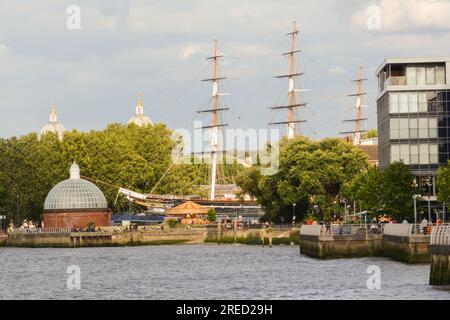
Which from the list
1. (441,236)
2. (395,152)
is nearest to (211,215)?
(395,152)

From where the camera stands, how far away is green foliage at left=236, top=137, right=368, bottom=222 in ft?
500

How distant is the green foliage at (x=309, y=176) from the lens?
15225cm

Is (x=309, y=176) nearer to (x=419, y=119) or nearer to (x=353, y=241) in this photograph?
(x=419, y=119)

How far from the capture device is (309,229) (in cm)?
11219

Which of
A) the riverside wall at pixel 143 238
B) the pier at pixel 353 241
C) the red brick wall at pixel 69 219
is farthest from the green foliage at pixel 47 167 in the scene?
the pier at pixel 353 241

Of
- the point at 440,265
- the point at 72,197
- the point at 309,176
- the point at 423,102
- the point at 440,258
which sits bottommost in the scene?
the point at 440,265

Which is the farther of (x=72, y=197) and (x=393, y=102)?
(x=72, y=197)

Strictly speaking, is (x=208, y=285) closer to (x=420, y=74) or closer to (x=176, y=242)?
(x=420, y=74)

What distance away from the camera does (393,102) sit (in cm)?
13638

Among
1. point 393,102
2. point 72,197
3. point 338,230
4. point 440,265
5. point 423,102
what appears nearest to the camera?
point 440,265

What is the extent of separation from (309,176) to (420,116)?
67.7 ft

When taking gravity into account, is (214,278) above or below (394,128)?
below

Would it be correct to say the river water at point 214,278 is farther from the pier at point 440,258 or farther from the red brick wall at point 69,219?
the red brick wall at point 69,219

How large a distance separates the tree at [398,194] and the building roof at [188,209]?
6864 centimetres
